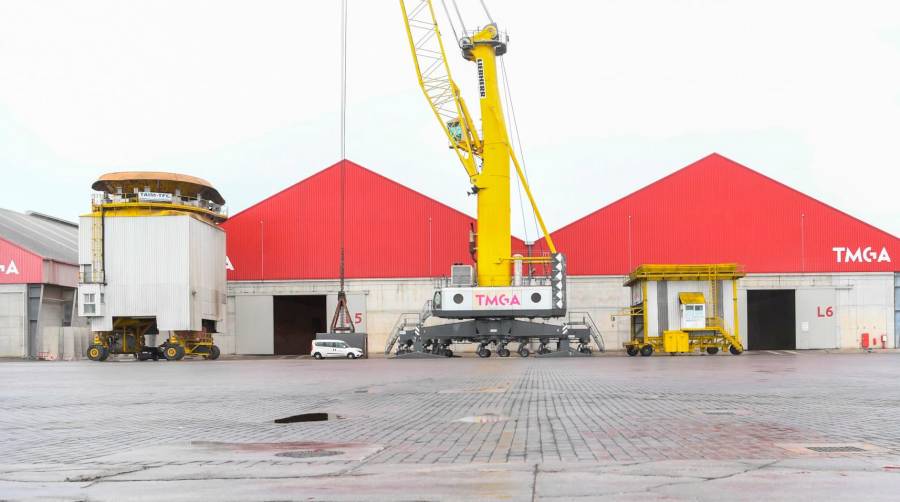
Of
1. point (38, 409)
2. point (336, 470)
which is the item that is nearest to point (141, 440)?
point (336, 470)

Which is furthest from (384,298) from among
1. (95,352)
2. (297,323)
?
(95,352)

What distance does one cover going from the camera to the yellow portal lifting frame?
54062mm

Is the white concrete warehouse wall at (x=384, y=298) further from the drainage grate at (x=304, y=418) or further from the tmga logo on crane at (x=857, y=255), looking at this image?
the drainage grate at (x=304, y=418)

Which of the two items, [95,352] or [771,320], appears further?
[771,320]

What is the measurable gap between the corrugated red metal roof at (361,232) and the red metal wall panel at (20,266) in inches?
539

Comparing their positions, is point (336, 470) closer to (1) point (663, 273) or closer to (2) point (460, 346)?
(1) point (663, 273)

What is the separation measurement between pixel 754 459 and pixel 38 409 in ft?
43.5

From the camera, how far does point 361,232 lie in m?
63.7

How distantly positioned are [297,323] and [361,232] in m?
13.4

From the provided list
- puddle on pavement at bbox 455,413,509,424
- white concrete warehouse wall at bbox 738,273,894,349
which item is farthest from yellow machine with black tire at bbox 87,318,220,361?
puddle on pavement at bbox 455,413,509,424

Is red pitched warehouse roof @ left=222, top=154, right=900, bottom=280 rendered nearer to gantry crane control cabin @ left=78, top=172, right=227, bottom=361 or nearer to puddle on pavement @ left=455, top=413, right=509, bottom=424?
gantry crane control cabin @ left=78, top=172, right=227, bottom=361

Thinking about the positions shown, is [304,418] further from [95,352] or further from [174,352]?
[95,352]

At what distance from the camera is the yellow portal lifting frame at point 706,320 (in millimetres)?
54062

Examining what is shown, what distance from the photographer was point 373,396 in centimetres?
1998
